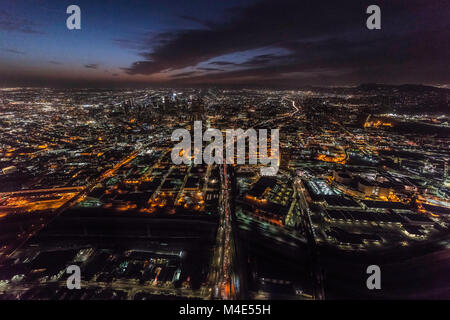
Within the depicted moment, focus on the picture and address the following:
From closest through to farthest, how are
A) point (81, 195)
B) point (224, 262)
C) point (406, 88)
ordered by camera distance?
point (224, 262)
point (81, 195)
point (406, 88)

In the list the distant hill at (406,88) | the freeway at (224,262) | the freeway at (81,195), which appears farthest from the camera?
the distant hill at (406,88)

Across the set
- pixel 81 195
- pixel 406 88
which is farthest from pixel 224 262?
pixel 406 88

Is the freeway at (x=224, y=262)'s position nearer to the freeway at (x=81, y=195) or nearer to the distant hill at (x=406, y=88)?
the freeway at (x=81, y=195)

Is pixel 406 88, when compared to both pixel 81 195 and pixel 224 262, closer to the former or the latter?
pixel 224 262

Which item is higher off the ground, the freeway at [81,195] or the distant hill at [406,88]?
the distant hill at [406,88]

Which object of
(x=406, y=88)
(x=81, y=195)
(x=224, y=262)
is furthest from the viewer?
(x=406, y=88)

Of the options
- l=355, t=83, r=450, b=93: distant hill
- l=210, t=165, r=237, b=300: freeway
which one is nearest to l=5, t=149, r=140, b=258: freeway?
l=210, t=165, r=237, b=300: freeway

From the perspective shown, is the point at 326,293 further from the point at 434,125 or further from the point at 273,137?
the point at 434,125

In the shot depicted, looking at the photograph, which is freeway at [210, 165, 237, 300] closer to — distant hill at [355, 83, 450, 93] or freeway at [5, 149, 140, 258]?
freeway at [5, 149, 140, 258]

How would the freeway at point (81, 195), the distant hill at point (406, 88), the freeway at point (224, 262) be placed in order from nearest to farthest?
1. the freeway at point (224, 262)
2. the freeway at point (81, 195)
3. the distant hill at point (406, 88)

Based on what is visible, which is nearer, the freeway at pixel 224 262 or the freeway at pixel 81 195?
the freeway at pixel 224 262

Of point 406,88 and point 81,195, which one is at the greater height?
point 406,88

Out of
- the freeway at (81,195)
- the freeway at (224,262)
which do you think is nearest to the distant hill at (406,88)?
the freeway at (224,262)
